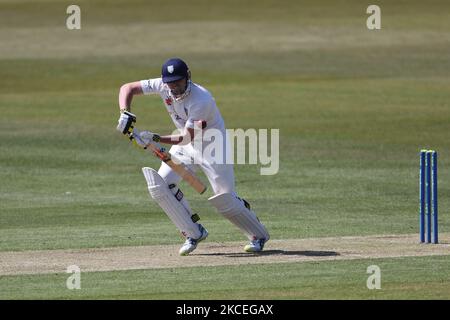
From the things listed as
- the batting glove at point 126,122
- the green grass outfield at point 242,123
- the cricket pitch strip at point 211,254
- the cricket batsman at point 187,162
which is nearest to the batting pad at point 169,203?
the cricket batsman at point 187,162

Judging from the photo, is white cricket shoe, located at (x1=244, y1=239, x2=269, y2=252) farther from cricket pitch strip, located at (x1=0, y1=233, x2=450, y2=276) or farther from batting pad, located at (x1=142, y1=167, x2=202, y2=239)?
batting pad, located at (x1=142, y1=167, x2=202, y2=239)

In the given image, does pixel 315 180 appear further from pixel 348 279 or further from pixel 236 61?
pixel 236 61

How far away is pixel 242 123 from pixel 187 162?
1490 centimetres

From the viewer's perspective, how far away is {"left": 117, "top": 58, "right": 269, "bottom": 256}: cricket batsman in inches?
462

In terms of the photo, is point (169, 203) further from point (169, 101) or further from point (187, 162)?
point (169, 101)

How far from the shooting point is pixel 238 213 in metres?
12.0

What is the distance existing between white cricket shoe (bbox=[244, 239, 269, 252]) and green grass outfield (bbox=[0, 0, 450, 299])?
3.28 feet

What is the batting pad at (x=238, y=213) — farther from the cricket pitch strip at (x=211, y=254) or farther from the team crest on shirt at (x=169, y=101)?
the team crest on shirt at (x=169, y=101)

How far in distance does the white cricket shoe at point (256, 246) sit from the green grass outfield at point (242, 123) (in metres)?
1.00

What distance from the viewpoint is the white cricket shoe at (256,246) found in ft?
39.7

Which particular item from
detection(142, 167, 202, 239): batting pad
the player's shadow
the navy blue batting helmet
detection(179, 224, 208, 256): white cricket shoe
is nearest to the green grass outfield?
the player's shadow

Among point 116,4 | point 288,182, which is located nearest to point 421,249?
point 288,182

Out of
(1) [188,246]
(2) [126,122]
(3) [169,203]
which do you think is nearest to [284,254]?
(1) [188,246]

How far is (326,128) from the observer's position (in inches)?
1016
